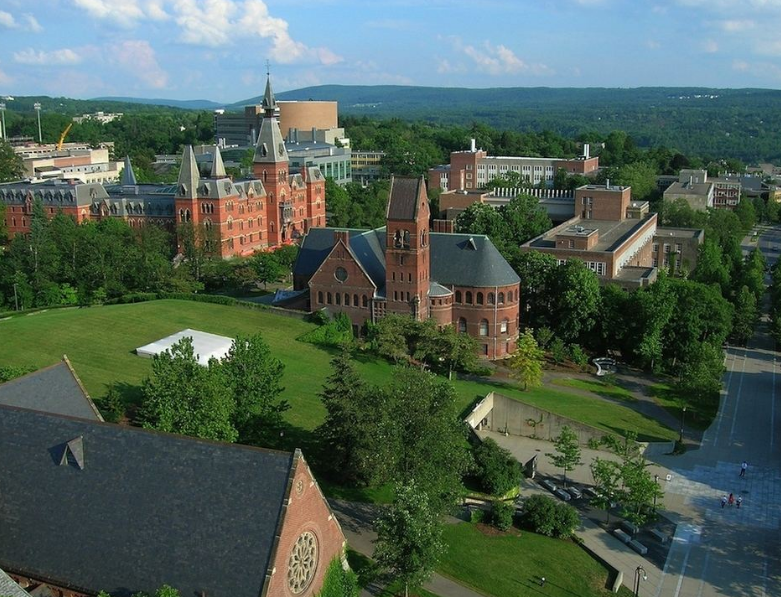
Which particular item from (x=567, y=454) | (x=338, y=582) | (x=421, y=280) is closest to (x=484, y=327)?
(x=421, y=280)

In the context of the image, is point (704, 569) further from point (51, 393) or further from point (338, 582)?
point (51, 393)

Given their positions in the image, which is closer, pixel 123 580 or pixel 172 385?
pixel 123 580

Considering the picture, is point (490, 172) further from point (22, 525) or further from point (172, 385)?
point (22, 525)


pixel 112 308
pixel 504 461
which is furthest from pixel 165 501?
pixel 112 308

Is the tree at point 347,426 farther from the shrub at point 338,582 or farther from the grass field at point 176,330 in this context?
the shrub at point 338,582

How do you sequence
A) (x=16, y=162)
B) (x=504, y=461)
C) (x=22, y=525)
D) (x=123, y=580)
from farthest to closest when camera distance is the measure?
(x=16, y=162) < (x=504, y=461) < (x=22, y=525) < (x=123, y=580)
